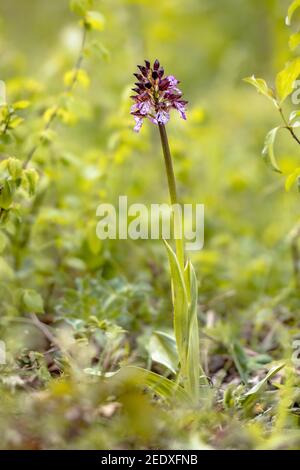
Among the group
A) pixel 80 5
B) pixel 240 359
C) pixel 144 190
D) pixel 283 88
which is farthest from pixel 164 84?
pixel 144 190

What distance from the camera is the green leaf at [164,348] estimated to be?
1.97 metres

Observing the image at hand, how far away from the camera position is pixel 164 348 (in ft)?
6.61

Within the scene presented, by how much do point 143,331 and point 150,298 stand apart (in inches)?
8.9

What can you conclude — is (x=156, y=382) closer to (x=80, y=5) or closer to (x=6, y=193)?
(x=6, y=193)

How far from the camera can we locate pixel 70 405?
1525 millimetres

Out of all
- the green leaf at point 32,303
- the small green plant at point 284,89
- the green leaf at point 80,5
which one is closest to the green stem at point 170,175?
the small green plant at point 284,89

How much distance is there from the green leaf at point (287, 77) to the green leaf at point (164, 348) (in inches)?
29.6

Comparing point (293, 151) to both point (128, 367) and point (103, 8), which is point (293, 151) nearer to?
point (103, 8)

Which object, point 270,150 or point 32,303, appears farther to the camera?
point 32,303

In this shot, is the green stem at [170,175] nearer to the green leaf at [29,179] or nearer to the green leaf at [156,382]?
the green leaf at [156,382]

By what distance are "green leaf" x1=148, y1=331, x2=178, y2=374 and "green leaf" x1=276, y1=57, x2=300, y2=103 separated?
0.75 metres

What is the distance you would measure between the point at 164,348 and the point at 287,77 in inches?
32.5

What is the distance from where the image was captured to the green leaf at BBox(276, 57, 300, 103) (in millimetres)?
1704

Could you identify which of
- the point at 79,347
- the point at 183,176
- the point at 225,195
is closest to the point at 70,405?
the point at 79,347
